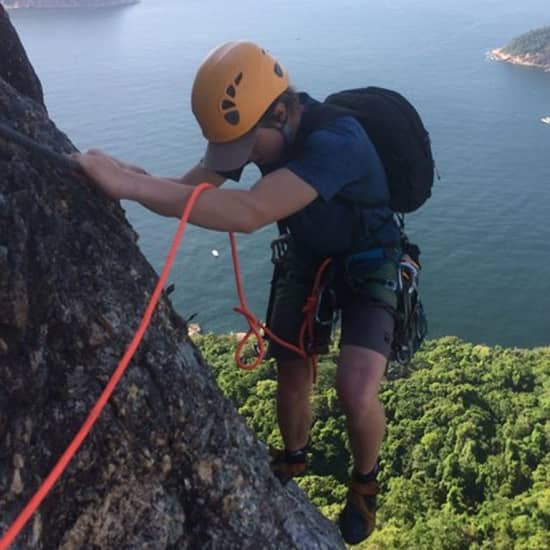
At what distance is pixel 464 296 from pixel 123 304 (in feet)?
141

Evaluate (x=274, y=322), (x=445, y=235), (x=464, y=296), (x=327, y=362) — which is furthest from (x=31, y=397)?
(x=445, y=235)

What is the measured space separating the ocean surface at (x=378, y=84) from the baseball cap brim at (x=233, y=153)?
30594 mm

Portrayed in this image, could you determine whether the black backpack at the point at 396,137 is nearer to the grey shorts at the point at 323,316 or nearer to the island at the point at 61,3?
the grey shorts at the point at 323,316

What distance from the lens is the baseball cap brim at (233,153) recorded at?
3338 mm

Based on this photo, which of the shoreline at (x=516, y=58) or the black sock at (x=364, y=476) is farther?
the shoreline at (x=516, y=58)

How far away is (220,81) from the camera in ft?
10.6

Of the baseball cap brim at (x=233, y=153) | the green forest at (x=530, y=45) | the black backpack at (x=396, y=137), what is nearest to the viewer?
the baseball cap brim at (x=233, y=153)

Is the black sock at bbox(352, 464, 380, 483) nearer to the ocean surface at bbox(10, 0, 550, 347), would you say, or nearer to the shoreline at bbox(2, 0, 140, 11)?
the ocean surface at bbox(10, 0, 550, 347)

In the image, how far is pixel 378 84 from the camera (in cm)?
6819

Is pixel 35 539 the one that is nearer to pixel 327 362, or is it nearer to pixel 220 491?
pixel 220 491

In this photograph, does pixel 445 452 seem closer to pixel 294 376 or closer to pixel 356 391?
pixel 294 376

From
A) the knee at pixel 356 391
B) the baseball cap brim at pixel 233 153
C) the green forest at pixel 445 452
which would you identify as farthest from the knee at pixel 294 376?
the green forest at pixel 445 452

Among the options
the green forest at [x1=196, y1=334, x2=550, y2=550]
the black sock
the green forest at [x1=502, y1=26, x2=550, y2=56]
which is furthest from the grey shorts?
the green forest at [x1=502, y1=26, x2=550, y2=56]

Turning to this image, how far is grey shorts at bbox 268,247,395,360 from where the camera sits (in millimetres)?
3910
